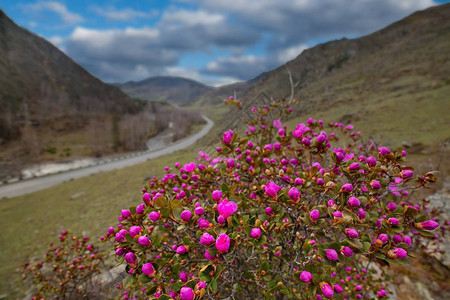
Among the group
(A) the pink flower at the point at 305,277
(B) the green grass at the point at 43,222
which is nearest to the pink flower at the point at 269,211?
(A) the pink flower at the point at 305,277

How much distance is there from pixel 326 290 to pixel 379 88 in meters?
29.2

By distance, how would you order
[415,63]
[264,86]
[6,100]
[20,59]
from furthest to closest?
1. [20,59]
2. [6,100]
3. [415,63]
4. [264,86]

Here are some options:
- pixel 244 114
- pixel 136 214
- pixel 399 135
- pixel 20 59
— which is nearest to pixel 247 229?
pixel 136 214

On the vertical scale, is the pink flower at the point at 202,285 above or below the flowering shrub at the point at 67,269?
above

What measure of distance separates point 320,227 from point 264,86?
4171 mm

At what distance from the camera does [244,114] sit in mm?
4203

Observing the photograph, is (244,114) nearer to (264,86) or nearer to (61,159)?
(264,86)

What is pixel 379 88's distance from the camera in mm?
23172

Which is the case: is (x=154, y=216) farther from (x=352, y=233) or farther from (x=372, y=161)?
(x=372, y=161)

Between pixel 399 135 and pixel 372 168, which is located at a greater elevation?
pixel 372 168

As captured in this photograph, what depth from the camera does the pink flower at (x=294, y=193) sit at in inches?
59.5

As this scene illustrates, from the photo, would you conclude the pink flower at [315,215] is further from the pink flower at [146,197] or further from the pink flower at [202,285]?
the pink flower at [146,197]

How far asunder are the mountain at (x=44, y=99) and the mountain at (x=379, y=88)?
151ft

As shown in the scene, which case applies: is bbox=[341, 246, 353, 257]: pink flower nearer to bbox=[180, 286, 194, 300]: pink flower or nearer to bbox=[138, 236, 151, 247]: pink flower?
bbox=[180, 286, 194, 300]: pink flower
